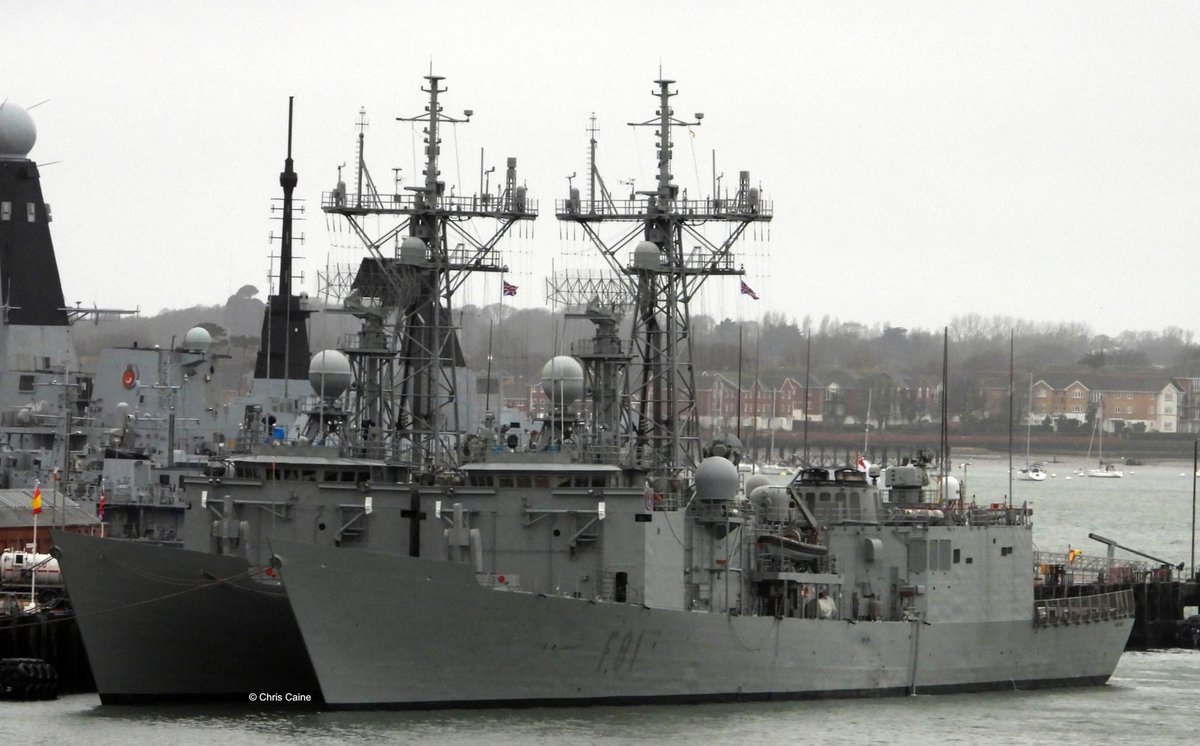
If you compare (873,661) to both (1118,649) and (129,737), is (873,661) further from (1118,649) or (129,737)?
(129,737)

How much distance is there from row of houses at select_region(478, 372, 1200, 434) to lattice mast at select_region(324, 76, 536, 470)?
2327 cm

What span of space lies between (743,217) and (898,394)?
159 ft

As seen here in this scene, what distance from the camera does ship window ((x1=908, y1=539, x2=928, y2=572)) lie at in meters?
40.6

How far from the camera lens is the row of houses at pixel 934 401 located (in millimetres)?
86438

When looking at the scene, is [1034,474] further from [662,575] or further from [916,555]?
[662,575]

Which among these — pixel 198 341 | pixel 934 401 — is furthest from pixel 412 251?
pixel 934 401

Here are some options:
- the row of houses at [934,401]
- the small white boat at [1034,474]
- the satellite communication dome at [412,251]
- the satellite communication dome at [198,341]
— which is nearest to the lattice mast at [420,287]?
the satellite communication dome at [412,251]

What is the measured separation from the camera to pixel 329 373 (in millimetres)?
38625

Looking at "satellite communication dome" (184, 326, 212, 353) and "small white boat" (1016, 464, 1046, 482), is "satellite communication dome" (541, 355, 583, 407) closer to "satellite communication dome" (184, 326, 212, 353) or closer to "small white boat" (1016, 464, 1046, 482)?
"satellite communication dome" (184, 326, 212, 353)

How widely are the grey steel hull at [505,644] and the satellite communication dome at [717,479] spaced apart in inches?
85.8

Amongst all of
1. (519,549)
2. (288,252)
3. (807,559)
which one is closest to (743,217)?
(807,559)

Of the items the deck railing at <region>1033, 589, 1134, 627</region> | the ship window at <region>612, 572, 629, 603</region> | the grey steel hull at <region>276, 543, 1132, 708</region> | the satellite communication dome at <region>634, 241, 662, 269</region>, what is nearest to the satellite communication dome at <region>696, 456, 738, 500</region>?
the grey steel hull at <region>276, 543, 1132, 708</region>

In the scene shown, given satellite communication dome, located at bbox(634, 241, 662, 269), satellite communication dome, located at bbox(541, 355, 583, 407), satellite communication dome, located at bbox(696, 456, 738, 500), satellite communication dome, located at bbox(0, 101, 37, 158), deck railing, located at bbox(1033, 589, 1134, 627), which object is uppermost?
satellite communication dome, located at bbox(0, 101, 37, 158)

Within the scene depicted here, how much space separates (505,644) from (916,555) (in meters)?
10.5
